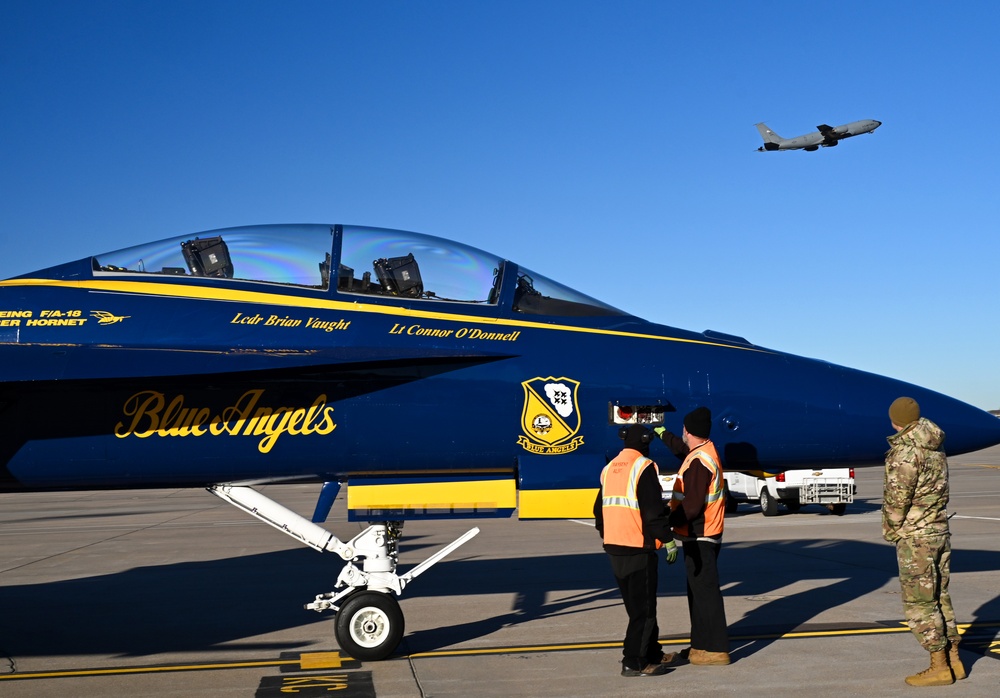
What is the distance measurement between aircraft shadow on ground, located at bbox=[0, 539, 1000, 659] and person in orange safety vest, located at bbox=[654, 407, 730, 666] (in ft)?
1.67

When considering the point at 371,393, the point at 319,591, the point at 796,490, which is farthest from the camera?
the point at 796,490

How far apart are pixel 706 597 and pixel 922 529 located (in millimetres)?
1557

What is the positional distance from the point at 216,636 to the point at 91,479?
7.25ft

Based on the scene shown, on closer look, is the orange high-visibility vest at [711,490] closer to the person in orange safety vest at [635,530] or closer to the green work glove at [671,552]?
the green work glove at [671,552]

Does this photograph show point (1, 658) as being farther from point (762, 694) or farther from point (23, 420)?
point (762, 694)

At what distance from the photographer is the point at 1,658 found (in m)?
7.96

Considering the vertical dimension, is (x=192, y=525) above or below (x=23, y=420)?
below

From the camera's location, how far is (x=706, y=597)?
7.02 meters

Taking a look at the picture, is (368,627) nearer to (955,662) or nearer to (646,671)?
(646,671)

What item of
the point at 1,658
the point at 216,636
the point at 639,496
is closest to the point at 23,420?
the point at 1,658

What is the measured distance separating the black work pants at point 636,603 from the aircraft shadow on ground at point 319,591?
106cm

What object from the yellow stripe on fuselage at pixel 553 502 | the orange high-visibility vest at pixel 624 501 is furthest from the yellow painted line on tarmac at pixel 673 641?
the orange high-visibility vest at pixel 624 501

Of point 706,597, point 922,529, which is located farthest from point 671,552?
point 922,529

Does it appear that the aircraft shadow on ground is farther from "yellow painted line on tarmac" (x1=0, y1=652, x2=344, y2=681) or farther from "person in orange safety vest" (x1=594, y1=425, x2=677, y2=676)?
"person in orange safety vest" (x1=594, y1=425, x2=677, y2=676)
